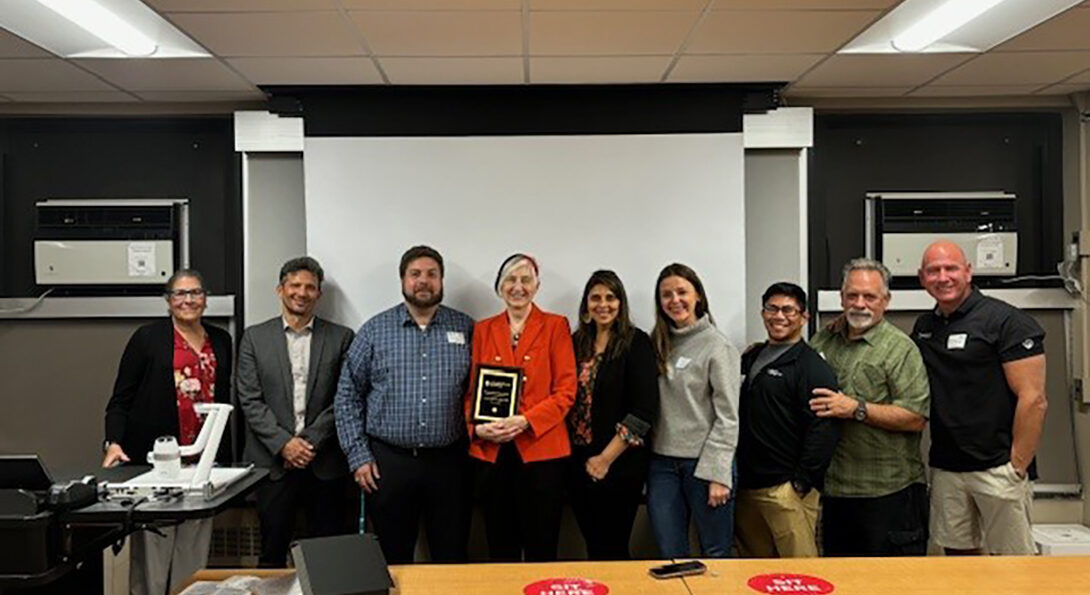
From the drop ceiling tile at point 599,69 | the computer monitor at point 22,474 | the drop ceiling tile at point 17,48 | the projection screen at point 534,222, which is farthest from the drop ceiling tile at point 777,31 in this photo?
the drop ceiling tile at point 17,48

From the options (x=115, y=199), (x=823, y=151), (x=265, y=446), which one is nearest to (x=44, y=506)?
(x=265, y=446)

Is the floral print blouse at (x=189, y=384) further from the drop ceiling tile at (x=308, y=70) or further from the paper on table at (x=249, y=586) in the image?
the paper on table at (x=249, y=586)

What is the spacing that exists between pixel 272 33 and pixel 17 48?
A: 1229 mm

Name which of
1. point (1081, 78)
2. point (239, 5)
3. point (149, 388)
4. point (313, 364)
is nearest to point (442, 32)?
point (239, 5)

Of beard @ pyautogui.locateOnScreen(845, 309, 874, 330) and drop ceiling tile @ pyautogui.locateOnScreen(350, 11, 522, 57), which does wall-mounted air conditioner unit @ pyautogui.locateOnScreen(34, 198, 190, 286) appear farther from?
beard @ pyautogui.locateOnScreen(845, 309, 874, 330)

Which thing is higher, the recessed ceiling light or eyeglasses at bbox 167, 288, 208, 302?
the recessed ceiling light

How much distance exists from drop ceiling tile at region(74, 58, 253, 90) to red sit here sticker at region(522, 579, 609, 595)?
2.92m

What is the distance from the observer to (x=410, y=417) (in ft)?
12.2

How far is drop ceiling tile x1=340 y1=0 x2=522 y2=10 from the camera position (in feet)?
10.2

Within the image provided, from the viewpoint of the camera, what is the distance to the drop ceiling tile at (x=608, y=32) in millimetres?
3273

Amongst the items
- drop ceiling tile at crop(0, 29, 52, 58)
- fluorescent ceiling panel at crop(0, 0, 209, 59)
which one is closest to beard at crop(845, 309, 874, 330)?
fluorescent ceiling panel at crop(0, 0, 209, 59)

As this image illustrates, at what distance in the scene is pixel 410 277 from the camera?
12.5 ft

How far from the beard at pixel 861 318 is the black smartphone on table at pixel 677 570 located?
1.54m

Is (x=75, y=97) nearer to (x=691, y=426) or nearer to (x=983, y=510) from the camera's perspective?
(x=691, y=426)
